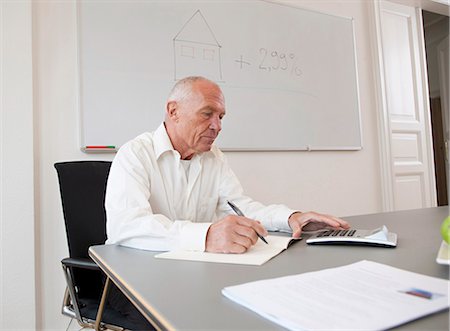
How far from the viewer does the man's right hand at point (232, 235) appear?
76 cm

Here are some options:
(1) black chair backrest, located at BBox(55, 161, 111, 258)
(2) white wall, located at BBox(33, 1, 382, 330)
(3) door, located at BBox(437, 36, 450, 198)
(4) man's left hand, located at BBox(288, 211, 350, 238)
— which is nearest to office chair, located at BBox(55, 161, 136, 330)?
(1) black chair backrest, located at BBox(55, 161, 111, 258)

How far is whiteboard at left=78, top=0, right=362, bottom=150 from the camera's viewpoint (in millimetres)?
1862

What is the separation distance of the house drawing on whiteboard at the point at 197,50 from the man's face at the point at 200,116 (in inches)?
32.6

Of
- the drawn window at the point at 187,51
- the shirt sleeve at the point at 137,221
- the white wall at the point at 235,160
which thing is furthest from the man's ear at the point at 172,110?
the drawn window at the point at 187,51

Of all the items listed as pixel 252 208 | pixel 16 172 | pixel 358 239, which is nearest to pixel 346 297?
pixel 358 239

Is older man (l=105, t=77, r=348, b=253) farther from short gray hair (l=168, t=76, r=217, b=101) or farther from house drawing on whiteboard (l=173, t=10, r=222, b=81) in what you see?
house drawing on whiteboard (l=173, t=10, r=222, b=81)

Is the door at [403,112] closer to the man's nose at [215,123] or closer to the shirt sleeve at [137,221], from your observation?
the man's nose at [215,123]

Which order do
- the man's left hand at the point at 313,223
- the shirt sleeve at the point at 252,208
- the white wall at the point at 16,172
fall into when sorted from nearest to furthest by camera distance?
the man's left hand at the point at 313,223, the shirt sleeve at the point at 252,208, the white wall at the point at 16,172

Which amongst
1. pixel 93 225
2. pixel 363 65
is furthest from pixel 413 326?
pixel 363 65

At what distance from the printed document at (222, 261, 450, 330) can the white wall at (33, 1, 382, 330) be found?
5.06 ft

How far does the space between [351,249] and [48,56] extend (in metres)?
1.72

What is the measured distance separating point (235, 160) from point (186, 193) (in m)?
0.94

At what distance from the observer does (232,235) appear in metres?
0.78

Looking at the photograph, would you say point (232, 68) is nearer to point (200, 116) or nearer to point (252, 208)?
point (200, 116)
